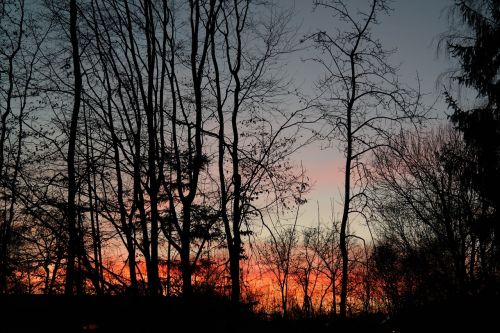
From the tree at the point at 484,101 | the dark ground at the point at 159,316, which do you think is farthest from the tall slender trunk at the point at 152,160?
the tree at the point at 484,101

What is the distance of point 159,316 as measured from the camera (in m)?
8.29

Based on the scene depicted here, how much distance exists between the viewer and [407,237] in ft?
90.5

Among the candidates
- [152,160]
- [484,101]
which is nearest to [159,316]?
[152,160]

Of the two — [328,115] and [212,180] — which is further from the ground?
[328,115]

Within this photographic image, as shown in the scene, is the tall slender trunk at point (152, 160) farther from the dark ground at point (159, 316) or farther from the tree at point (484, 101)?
the tree at point (484, 101)

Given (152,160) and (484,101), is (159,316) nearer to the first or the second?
(152,160)

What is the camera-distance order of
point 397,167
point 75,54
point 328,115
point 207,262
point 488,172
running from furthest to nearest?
point 397,167, point 328,115, point 207,262, point 488,172, point 75,54

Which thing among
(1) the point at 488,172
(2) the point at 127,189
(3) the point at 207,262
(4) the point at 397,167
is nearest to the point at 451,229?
(4) the point at 397,167

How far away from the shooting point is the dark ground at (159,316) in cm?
820

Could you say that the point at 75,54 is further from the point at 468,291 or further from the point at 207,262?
the point at 468,291

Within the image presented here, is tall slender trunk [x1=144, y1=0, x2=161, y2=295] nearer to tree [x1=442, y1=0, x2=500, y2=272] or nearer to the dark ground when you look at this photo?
the dark ground

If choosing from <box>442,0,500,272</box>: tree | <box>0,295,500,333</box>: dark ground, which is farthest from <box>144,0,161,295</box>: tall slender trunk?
<box>442,0,500,272</box>: tree

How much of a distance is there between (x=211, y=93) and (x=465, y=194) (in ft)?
51.1

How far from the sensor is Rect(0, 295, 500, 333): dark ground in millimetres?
8195
